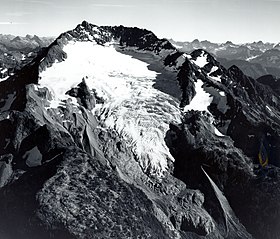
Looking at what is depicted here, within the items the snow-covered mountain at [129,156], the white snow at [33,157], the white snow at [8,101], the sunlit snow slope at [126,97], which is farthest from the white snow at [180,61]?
the white snow at [33,157]

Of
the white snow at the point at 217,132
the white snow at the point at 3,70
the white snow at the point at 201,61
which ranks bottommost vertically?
the white snow at the point at 3,70

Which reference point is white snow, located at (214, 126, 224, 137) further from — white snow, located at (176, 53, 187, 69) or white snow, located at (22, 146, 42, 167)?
white snow, located at (22, 146, 42, 167)

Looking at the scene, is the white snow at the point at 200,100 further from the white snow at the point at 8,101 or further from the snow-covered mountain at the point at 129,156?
the white snow at the point at 8,101

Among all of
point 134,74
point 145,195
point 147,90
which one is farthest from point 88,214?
point 134,74

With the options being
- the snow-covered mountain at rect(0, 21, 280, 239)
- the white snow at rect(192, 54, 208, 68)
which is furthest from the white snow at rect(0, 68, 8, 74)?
the white snow at rect(192, 54, 208, 68)

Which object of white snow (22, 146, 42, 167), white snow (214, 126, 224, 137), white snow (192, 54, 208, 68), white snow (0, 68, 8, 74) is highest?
white snow (192, 54, 208, 68)

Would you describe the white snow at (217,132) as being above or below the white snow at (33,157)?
above
